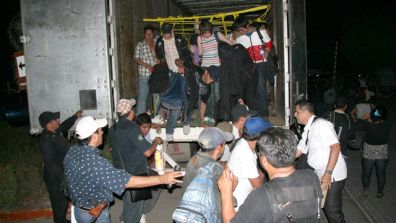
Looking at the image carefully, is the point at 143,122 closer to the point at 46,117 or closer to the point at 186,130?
the point at 186,130

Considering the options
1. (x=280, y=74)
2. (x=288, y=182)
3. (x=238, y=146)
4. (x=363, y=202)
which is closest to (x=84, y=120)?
(x=238, y=146)

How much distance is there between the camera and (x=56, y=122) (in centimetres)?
487

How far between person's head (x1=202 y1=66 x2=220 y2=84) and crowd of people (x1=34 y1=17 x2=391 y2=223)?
17mm

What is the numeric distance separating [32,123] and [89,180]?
2558 mm

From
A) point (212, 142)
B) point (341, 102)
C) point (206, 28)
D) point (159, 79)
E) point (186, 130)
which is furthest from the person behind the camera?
point (159, 79)

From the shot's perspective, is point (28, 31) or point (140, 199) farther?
point (28, 31)

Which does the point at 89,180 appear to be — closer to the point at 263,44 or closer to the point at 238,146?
the point at 238,146

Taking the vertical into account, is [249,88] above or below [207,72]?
below

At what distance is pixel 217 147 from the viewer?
3.05 meters

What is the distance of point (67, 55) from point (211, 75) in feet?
7.36

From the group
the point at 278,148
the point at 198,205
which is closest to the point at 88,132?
the point at 198,205

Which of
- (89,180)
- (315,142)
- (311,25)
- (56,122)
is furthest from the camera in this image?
(311,25)

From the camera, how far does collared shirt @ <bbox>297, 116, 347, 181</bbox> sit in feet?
12.9

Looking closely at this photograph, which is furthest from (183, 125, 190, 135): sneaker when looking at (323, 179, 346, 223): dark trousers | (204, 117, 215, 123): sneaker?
(323, 179, 346, 223): dark trousers
